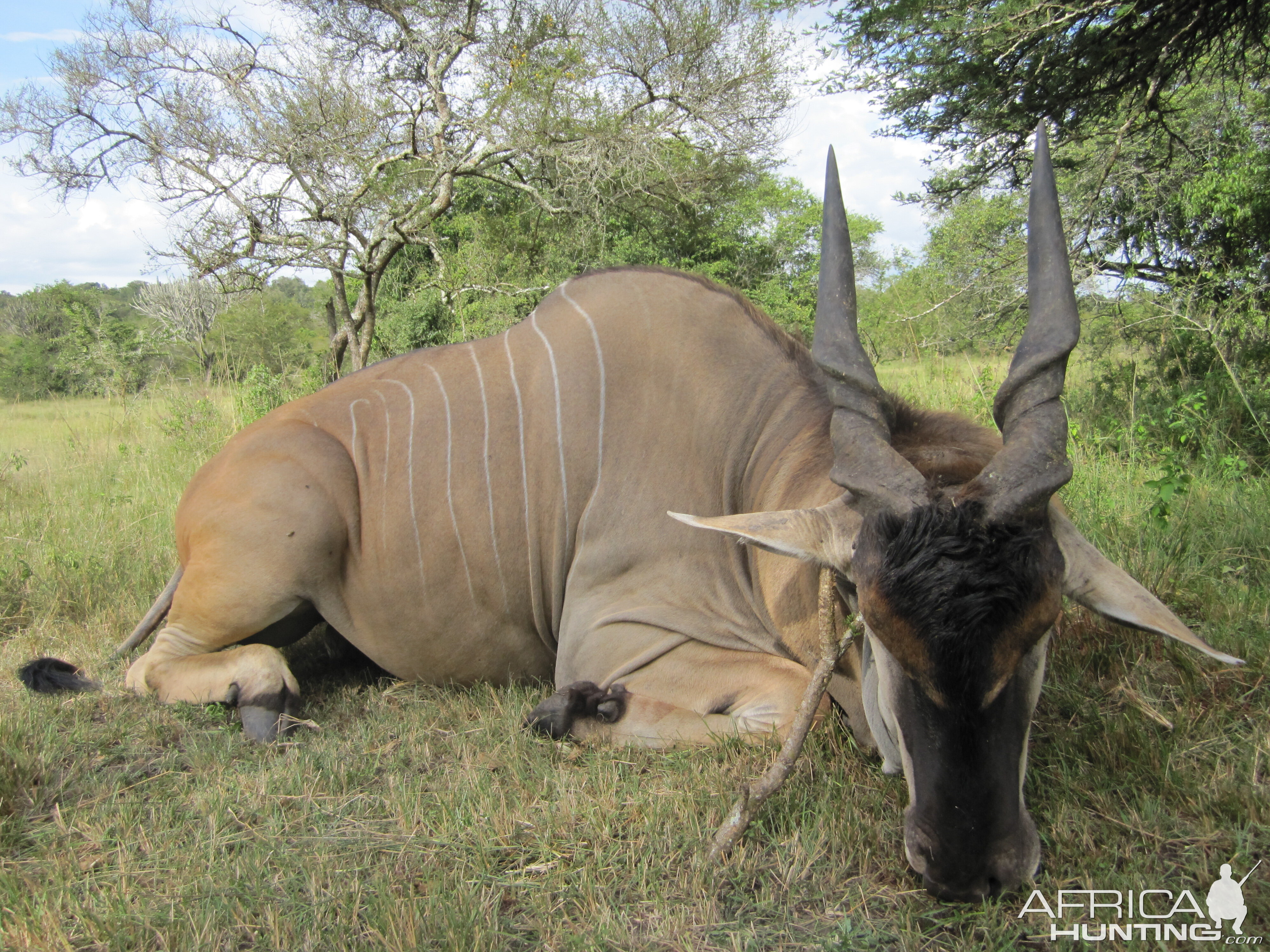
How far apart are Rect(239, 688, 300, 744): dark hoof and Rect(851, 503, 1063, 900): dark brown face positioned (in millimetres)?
2052

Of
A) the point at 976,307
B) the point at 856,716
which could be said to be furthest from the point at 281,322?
the point at 856,716

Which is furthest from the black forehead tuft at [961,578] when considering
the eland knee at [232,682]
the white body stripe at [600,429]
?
the eland knee at [232,682]

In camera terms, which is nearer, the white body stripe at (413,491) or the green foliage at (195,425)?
the white body stripe at (413,491)

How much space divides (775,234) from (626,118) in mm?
5915

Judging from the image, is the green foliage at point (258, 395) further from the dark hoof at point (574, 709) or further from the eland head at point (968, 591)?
the eland head at point (968, 591)

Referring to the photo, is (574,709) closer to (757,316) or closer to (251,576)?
(251,576)

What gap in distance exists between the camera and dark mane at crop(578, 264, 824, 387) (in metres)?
3.08

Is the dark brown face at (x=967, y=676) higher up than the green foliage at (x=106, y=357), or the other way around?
the green foliage at (x=106, y=357)

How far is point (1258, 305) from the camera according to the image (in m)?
6.33

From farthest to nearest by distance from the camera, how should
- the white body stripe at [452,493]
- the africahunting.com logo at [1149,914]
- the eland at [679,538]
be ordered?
the white body stripe at [452,493]
the eland at [679,538]
the africahunting.com logo at [1149,914]

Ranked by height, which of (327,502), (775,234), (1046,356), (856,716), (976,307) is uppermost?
(775,234)

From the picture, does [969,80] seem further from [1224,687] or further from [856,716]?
[856,716]

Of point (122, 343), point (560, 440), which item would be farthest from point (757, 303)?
point (122, 343)

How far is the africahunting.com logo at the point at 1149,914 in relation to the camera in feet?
5.62
